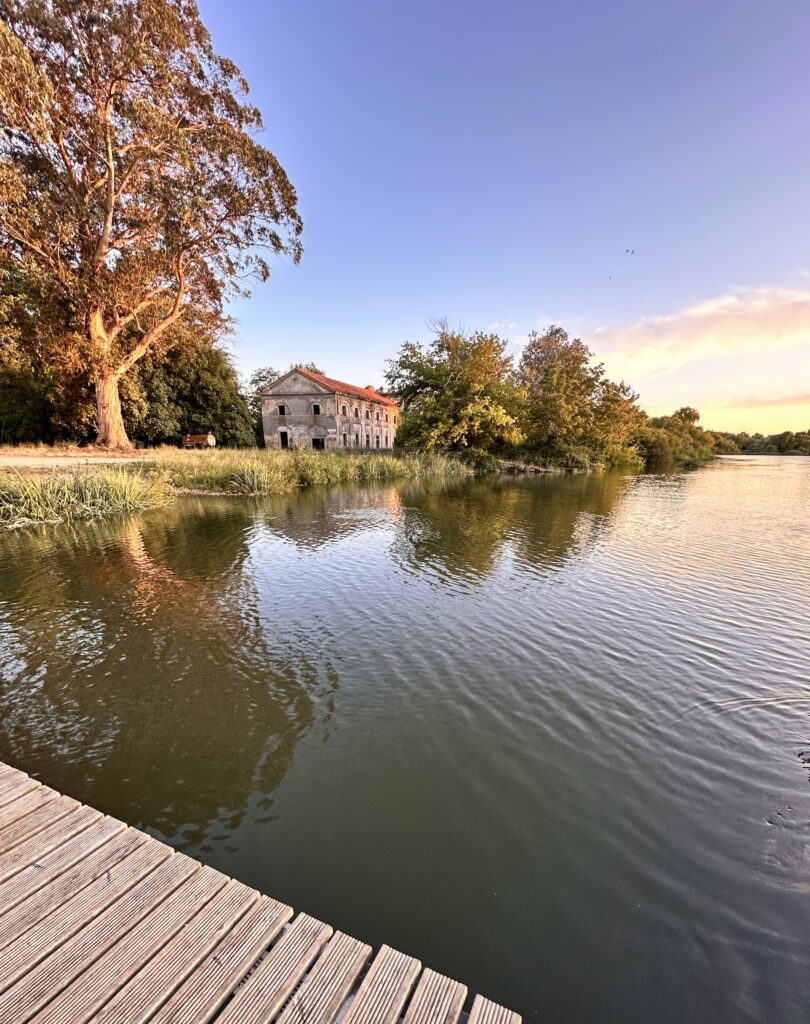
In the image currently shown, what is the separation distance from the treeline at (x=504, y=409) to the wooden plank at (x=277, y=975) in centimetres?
2968

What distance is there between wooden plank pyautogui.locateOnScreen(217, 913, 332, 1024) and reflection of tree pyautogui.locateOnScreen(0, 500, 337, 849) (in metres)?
1.46

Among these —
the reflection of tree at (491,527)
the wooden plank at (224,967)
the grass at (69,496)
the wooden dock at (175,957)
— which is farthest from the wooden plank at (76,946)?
the grass at (69,496)

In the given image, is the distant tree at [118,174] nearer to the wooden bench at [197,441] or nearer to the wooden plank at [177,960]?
the wooden bench at [197,441]

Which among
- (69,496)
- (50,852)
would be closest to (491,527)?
(50,852)

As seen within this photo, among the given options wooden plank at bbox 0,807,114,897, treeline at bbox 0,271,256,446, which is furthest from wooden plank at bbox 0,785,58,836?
treeline at bbox 0,271,256,446

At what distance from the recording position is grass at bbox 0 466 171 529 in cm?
1246

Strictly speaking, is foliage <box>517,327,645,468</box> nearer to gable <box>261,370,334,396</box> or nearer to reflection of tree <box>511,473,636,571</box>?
reflection of tree <box>511,473,636,571</box>

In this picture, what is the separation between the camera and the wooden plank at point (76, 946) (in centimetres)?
161

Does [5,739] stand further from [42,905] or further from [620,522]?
[620,522]

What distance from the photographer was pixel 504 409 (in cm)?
3166

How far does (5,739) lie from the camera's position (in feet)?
13.0

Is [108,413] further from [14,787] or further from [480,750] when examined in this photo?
[480,750]

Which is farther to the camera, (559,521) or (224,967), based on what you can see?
(559,521)

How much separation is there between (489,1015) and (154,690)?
14.4 feet
